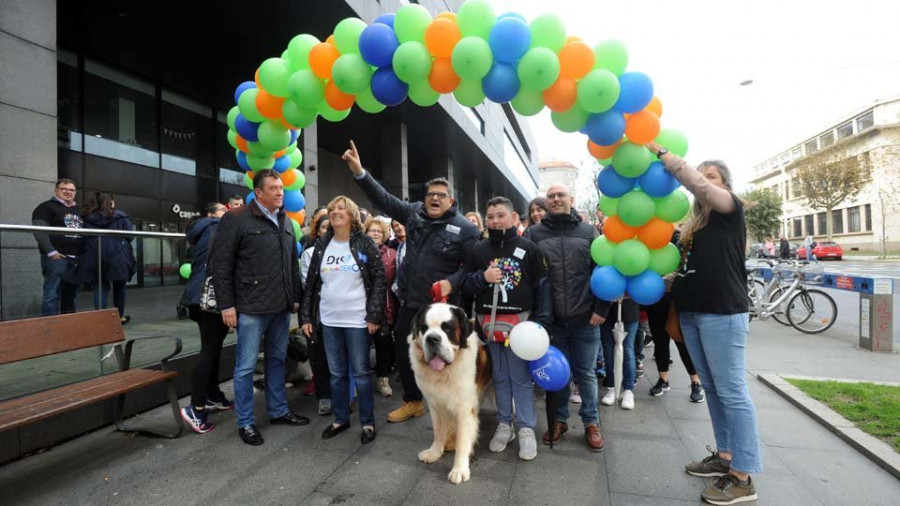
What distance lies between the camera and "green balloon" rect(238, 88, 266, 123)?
14.1 feet

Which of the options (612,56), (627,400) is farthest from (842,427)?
(612,56)

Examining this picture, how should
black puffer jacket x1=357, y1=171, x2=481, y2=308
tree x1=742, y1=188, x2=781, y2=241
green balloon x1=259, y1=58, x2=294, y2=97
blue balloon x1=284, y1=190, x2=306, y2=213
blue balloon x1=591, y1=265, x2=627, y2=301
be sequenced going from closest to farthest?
blue balloon x1=591, y1=265, x2=627, y2=301
black puffer jacket x1=357, y1=171, x2=481, y2=308
green balloon x1=259, y1=58, x2=294, y2=97
blue balloon x1=284, y1=190, x2=306, y2=213
tree x1=742, y1=188, x2=781, y2=241

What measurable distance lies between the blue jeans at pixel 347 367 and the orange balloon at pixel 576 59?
2.70 metres

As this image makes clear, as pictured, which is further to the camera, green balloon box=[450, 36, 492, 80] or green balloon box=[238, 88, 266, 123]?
green balloon box=[238, 88, 266, 123]

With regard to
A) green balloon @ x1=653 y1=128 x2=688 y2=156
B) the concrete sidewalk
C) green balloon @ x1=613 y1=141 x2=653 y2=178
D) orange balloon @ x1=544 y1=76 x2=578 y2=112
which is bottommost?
the concrete sidewalk

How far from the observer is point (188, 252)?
17.1 feet

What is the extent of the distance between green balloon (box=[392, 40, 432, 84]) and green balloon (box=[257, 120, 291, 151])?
153 cm

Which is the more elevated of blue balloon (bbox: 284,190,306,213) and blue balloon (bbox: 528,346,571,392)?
blue balloon (bbox: 284,190,306,213)

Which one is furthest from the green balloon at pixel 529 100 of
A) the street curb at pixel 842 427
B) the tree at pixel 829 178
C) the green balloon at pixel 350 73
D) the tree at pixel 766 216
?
the tree at pixel 766 216

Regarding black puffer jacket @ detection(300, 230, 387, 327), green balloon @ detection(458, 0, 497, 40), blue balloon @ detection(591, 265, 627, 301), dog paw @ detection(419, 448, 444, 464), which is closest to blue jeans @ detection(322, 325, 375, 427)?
black puffer jacket @ detection(300, 230, 387, 327)

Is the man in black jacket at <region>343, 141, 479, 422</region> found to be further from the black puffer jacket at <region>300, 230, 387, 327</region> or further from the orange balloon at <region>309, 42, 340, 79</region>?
the orange balloon at <region>309, 42, 340, 79</region>

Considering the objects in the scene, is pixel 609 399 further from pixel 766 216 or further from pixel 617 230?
pixel 766 216

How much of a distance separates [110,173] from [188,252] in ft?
24.8

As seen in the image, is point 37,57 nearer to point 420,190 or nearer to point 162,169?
point 162,169
